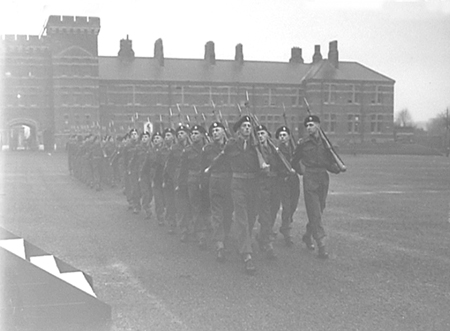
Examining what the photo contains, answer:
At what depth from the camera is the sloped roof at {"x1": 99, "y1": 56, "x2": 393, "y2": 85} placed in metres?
61.9

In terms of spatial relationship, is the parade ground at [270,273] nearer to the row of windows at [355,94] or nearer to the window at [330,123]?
the window at [330,123]

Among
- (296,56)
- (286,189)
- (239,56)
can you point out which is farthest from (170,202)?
(296,56)

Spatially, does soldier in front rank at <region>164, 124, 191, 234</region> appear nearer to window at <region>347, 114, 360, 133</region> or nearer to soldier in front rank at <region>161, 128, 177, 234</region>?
soldier in front rank at <region>161, 128, 177, 234</region>

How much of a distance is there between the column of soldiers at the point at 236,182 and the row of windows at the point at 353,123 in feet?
177

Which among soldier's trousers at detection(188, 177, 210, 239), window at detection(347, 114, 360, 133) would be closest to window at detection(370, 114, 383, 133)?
window at detection(347, 114, 360, 133)

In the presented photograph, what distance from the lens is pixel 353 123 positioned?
65.6 meters

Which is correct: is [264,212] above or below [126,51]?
below

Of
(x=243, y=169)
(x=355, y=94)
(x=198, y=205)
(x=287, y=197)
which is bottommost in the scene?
(x=198, y=205)

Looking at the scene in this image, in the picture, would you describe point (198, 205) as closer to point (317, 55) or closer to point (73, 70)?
point (73, 70)

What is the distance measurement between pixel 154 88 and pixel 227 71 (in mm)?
9034

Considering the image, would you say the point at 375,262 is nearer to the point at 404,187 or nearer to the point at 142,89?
the point at 404,187

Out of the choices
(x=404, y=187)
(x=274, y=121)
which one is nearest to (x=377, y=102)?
(x=274, y=121)

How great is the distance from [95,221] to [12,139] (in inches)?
2037

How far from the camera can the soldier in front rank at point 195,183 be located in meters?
9.21
